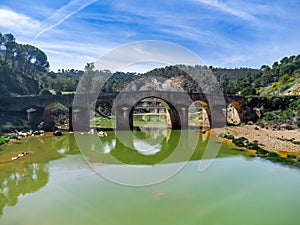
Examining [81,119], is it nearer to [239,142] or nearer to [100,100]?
[100,100]

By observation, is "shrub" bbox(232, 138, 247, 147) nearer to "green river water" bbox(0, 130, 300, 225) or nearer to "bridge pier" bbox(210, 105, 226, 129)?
"green river water" bbox(0, 130, 300, 225)

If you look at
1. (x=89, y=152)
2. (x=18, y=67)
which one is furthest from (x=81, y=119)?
(x=18, y=67)

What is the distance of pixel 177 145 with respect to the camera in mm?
20625

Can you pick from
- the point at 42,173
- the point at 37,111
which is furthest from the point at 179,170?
the point at 37,111

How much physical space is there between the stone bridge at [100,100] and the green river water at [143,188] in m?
8.23

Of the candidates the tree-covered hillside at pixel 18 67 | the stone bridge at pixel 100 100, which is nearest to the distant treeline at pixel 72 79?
the tree-covered hillside at pixel 18 67

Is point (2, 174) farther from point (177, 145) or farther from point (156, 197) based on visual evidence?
point (177, 145)

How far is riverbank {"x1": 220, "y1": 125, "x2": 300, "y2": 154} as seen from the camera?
57.2ft

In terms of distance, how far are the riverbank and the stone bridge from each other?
18.3 feet

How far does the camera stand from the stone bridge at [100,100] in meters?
25.7

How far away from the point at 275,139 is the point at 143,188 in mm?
13486

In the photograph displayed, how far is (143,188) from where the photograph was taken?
10.8 metres

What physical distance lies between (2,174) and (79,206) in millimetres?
5386

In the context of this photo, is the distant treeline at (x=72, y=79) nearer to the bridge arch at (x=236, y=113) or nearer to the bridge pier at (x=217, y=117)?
the bridge arch at (x=236, y=113)
